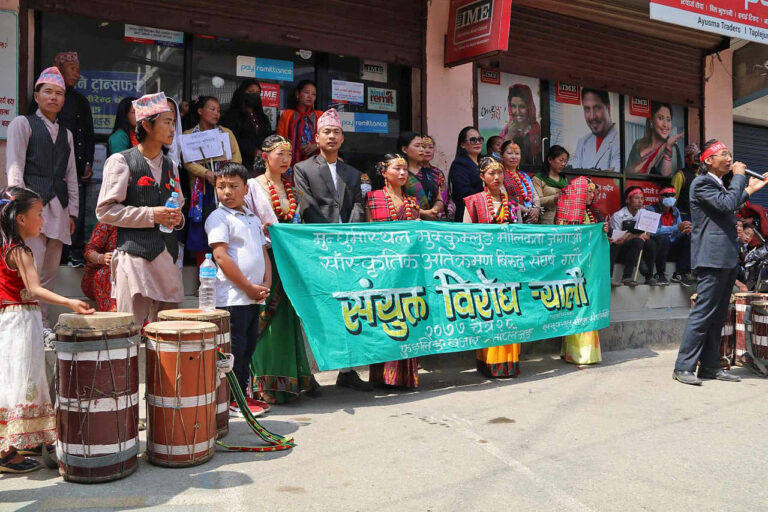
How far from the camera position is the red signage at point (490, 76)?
937 cm

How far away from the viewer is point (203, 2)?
7090mm

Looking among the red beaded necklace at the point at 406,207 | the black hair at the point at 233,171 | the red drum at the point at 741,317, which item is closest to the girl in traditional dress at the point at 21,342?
the black hair at the point at 233,171

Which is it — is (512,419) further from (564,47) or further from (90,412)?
(564,47)

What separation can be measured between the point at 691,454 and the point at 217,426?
2926 mm

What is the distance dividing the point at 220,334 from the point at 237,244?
89 centimetres

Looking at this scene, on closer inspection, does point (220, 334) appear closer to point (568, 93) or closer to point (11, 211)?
point (11, 211)

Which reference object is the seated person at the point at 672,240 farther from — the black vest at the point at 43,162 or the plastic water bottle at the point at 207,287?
the black vest at the point at 43,162

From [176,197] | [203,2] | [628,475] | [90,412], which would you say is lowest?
[628,475]

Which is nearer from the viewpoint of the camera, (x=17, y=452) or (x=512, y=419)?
(x=17, y=452)

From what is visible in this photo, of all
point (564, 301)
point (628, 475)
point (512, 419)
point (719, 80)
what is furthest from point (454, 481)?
point (719, 80)

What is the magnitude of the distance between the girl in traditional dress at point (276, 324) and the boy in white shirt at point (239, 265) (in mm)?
286

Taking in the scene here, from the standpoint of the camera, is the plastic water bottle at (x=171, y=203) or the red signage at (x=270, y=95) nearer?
the plastic water bottle at (x=171, y=203)

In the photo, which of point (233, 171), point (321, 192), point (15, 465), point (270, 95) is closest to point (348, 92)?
point (270, 95)

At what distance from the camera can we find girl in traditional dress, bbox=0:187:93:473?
363 centimetres
